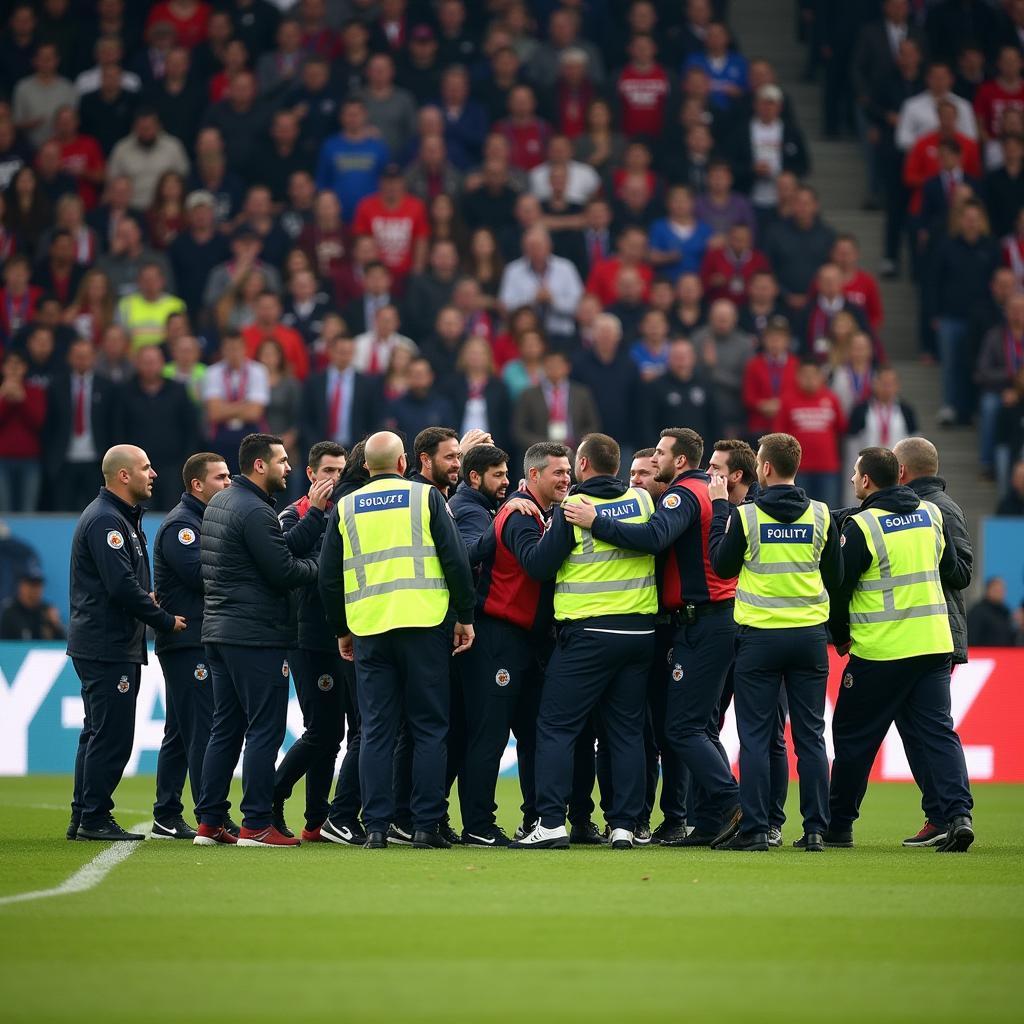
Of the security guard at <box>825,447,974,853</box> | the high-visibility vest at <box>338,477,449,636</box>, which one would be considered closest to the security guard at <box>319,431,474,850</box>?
the high-visibility vest at <box>338,477,449,636</box>

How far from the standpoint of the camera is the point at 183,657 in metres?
11.9

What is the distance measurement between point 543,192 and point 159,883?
14.8 m

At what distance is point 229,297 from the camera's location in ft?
69.1

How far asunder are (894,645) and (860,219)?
51.0ft

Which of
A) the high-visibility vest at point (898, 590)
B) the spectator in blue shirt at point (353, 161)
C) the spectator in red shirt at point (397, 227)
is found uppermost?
the spectator in blue shirt at point (353, 161)

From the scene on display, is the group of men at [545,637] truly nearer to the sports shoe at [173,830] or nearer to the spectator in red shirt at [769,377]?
the sports shoe at [173,830]

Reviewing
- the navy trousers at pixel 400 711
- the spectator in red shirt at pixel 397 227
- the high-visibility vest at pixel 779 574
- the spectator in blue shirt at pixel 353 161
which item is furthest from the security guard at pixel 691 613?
the spectator in blue shirt at pixel 353 161

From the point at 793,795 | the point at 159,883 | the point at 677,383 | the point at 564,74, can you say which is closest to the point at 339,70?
the point at 564,74

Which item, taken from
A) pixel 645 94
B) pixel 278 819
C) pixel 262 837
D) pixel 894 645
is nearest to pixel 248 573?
pixel 262 837

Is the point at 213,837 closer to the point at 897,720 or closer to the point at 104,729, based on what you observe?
the point at 104,729

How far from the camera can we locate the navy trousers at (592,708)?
35.7 ft

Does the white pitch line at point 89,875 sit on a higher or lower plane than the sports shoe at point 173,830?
higher

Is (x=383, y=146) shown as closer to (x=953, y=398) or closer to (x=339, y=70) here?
(x=339, y=70)

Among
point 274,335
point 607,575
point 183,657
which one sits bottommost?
point 183,657
